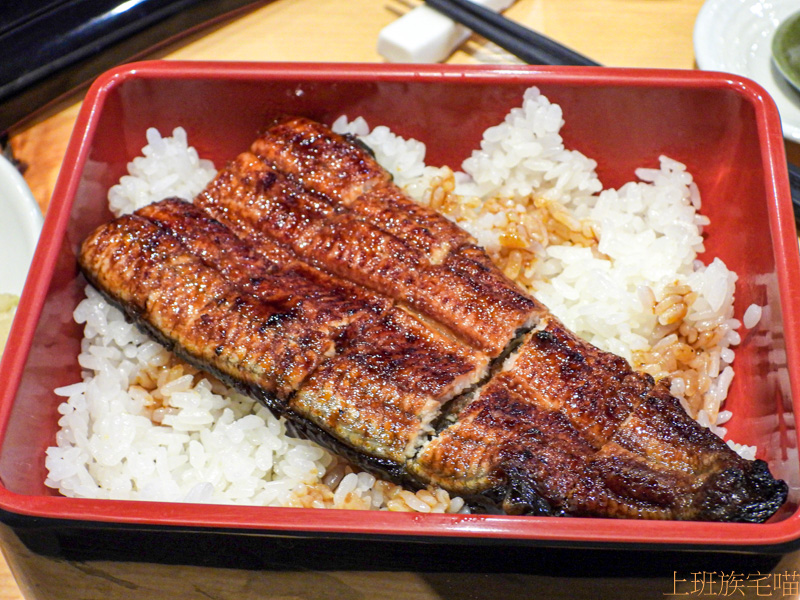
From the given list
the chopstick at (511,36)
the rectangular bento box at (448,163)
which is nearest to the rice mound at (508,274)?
the rectangular bento box at (448,163)

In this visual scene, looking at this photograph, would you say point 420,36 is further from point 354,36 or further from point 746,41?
point 746,41

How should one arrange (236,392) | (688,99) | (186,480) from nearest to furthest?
(186,480)
(236,392)
(688,99)

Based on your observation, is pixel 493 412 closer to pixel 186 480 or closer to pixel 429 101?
pixel 186 480

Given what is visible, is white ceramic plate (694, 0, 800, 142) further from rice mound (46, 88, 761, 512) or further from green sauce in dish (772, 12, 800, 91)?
rice mound (46, 88, 761, 512)

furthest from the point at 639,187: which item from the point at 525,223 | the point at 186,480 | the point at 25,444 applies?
the point at 25,444

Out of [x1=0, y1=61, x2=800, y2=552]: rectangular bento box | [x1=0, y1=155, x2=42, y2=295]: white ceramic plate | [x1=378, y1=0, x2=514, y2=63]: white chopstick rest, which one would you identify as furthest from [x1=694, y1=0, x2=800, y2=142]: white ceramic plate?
[x1=0, y1=155, x2=42, y2=295]: white ceramic plate

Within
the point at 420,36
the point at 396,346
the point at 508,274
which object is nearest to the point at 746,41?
the point at 420,36

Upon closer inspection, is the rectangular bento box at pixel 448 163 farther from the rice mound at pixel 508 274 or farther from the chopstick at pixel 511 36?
the chopstick at pixel 511 36
